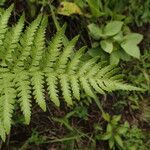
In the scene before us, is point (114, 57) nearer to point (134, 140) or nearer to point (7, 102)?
point (134, 140)

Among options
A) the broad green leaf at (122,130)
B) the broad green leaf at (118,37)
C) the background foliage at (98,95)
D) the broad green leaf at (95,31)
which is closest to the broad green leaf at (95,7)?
the background foliage at (98,95)

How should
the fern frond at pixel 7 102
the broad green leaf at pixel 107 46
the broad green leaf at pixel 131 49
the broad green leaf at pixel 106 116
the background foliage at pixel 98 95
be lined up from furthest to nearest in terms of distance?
the broad green leaf at pixel 106 116 → the broad green leaf at pixel 131 49 → the broad green leaf at pixel 107 46 → the background foliage at pixel 98 95 → the fern frond at pixel 7 102

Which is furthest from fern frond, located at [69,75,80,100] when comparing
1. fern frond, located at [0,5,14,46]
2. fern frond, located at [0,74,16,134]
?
fern frond, located at [0,5,14,46]

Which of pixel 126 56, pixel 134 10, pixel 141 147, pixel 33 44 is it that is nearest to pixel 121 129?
pixel 141 147

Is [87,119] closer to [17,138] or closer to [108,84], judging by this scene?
[17,138]

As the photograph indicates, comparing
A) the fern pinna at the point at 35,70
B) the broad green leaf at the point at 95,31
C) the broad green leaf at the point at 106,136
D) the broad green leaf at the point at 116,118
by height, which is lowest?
the broad green leaf at the point at 106,136

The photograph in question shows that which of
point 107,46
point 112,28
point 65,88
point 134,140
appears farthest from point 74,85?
point 134,140

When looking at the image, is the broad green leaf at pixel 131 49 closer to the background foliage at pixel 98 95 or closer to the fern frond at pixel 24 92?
the background foliage at pixel 98 95

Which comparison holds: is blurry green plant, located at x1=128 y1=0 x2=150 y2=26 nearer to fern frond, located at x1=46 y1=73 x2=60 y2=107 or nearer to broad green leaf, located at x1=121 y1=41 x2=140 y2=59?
broad green leaf, located at x1=121 y1=41 x2=140 y2=59
